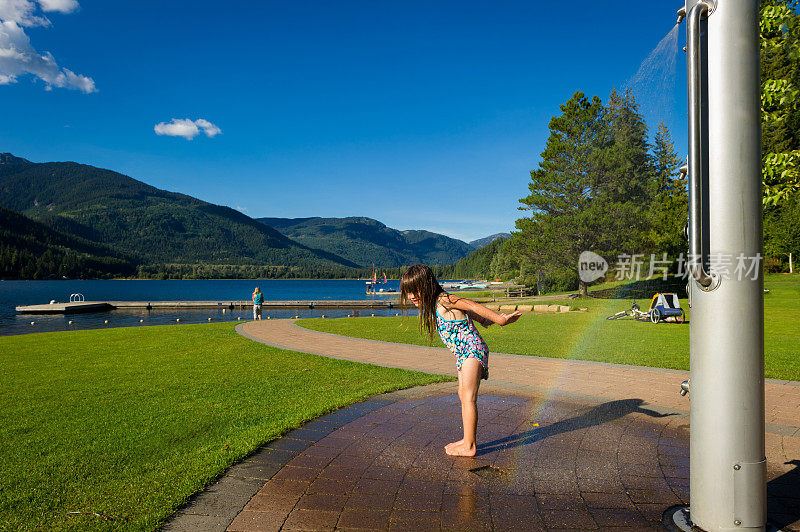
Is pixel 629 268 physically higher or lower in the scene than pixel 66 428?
higher

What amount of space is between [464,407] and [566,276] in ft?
121

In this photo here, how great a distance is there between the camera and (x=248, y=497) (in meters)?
3.30

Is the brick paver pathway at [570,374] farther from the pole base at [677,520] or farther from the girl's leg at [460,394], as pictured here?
the girl's leg at [460,394]

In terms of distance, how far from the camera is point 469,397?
393 cm

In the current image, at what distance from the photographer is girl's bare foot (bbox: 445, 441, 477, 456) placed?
13.2ft

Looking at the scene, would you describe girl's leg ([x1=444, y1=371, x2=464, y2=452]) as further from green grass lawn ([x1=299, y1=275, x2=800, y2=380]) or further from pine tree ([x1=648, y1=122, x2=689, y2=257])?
green grass lawn ([x1=299, y1=275, x2=800, y2=380])

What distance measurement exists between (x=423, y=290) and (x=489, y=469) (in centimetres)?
154

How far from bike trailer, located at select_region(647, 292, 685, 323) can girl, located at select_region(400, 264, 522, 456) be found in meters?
15.8

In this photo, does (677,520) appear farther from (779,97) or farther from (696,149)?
(779,97)

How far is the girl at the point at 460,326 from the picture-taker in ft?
13.0

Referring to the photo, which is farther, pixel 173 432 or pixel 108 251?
pixel 108 251

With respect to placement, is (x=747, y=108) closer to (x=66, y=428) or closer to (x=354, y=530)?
(x=354, y=530)

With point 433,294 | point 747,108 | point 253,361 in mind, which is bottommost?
point 253,361

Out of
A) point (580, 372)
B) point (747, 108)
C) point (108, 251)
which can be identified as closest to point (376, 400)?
point (580, 372)
